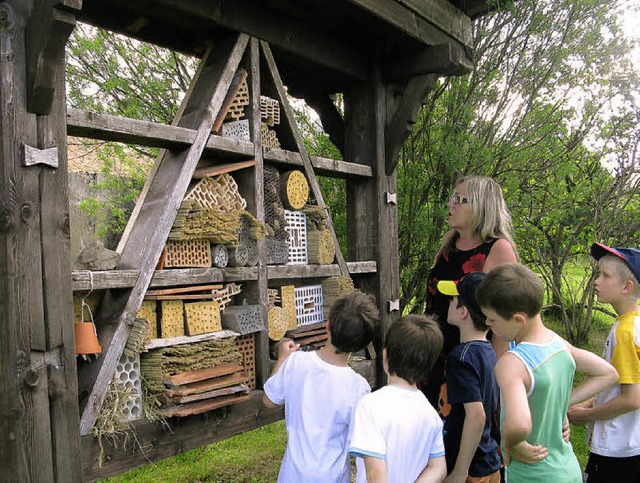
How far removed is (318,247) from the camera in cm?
363

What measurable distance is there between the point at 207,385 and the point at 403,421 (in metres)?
1.29

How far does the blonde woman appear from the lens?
273 cm

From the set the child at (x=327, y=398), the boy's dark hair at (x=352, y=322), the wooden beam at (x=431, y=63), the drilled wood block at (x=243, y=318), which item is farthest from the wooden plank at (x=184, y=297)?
the wooden beam at (x=431, y=63)

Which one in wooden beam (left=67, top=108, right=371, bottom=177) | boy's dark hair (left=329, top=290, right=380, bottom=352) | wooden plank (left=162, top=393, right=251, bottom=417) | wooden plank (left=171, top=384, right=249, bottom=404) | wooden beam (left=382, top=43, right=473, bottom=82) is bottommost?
wooden plank (left=162, top=393, right=251, bottom=417)

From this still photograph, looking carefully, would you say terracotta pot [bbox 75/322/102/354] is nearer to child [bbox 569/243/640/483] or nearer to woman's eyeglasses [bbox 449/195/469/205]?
woman's eyeglasses [bbox 449/195/469/205]

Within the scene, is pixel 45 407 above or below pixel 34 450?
above

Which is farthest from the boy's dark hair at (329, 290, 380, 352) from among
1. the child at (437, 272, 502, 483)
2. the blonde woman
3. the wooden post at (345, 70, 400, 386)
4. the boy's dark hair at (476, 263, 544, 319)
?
→ the wooden post at (345, 70, 400, 386)

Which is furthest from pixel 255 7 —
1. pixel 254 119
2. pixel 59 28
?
pixel 59 28

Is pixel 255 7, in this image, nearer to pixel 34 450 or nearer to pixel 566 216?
pixel 34 450

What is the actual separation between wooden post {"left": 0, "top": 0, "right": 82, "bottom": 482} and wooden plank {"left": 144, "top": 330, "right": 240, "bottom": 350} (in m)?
0.45

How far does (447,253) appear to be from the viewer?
3.02 meters

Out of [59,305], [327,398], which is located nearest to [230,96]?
[59,305]

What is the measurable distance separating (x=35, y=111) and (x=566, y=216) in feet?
21.7

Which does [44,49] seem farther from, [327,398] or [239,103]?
[327,398]
